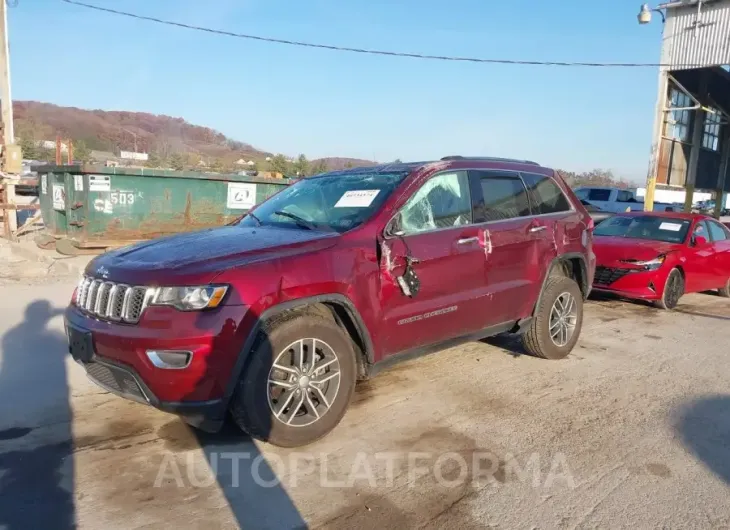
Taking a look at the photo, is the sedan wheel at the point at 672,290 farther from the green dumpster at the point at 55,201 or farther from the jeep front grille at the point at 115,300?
the green dumpster at the point at 55,201

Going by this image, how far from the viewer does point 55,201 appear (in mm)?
10508

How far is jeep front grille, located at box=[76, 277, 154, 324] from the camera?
10.5 ft

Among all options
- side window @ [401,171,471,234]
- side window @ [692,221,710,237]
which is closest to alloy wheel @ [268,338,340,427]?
side window @ [401,171,471,234]

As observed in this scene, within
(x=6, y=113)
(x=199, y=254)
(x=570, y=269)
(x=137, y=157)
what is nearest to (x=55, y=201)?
(x=6, y=113)

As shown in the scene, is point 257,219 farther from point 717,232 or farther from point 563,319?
point 717,232

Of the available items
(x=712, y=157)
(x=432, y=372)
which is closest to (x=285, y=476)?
(x=432, y=372)

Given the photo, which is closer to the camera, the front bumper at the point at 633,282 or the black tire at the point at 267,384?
the black tire at the point at 267,384

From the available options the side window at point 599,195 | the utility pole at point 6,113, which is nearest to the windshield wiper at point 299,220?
the utility pole at point 6,113

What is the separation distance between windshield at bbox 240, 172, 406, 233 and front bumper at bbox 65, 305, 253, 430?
3.76 feet

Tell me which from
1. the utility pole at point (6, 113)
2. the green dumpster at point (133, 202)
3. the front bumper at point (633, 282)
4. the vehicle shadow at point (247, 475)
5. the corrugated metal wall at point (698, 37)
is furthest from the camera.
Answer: the corrugated metal wall at point (698, 37)

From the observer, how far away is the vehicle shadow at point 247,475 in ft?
9.21

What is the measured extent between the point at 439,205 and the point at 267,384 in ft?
6.31

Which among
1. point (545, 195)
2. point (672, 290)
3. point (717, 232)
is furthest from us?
point (717, 232)

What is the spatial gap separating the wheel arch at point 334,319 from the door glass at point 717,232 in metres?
Answer: 7.80
